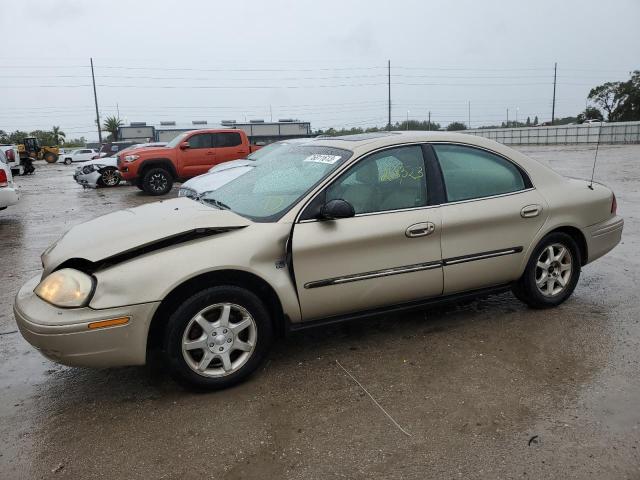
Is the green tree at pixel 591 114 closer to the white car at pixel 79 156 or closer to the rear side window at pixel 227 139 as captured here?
the white car at pixel 79 156

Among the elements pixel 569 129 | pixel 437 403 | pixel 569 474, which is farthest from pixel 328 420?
pixel 569 129

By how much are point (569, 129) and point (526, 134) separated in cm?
486

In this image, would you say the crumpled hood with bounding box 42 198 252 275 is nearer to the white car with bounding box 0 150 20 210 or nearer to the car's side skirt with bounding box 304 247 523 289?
the car's side skirt with bounding box 304 247 523 289

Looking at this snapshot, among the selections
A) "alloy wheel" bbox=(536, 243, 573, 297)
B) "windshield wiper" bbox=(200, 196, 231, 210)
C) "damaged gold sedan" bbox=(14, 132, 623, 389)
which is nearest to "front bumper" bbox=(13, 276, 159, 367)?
"damaged gold sedan" bbox=(14, 132, 623, 389)

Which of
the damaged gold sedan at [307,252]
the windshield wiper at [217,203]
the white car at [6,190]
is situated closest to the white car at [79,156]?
the white car at [6,190]

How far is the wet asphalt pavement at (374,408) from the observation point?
2598 mm

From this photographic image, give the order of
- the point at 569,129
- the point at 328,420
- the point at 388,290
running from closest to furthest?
1. the point at 328,420
2. the point at 388,290
3. the point at 569,129

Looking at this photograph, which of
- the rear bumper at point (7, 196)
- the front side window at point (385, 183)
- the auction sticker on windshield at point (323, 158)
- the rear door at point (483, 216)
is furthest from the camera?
the rear bumper at point (7, 196)

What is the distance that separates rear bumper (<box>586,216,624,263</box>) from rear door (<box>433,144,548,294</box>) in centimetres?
64

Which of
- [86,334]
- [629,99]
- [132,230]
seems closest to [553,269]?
[132,230]

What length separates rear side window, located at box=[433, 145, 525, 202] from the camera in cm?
402

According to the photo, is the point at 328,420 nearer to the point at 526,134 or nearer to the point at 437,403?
the point at 437,403

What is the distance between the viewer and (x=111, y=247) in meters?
3.16

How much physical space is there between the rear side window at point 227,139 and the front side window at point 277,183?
11.5 meters
